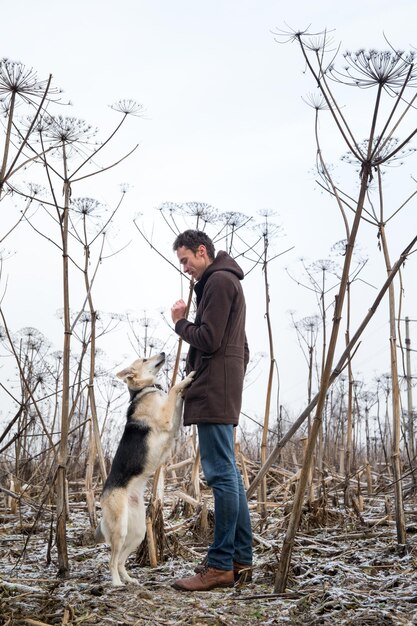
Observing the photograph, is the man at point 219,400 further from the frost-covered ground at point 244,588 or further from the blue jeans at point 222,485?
the frost-covered ground at point 244,588

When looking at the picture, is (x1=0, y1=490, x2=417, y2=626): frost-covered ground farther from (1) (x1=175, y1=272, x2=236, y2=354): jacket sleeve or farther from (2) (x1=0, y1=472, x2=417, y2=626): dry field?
(1) (x1=175, y1=272, x2=236, y2=354): jacket sleeve

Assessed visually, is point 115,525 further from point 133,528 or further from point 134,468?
point 134,468

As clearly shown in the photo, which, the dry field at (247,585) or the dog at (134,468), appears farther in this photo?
the dog at (134,468)

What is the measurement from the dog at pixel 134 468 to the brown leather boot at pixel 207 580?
1.70 ft

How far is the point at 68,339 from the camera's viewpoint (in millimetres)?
5465

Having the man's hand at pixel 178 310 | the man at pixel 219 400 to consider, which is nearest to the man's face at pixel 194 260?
the man at pixel 219 400

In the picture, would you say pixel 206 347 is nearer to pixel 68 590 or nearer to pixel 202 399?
pixel 202 399

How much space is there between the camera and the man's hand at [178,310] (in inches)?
209

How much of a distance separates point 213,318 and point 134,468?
4.56ft

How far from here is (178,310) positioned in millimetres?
5301

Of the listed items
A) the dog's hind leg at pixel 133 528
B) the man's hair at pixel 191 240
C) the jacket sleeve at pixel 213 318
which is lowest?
the dog's hind leg at pixel 133 528

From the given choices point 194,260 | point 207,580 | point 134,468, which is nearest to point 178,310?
point 194,260

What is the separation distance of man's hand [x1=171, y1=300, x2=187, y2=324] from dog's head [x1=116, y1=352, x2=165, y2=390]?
28.7 inches

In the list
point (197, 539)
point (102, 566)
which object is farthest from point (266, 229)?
point (102, 566)
